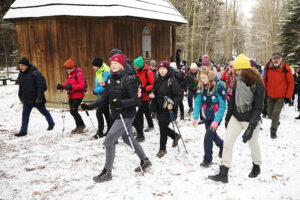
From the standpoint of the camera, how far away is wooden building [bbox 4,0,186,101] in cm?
1061

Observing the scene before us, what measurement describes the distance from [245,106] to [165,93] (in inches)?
70.7

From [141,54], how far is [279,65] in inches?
286

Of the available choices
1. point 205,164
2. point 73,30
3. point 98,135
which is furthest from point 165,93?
point 73,30

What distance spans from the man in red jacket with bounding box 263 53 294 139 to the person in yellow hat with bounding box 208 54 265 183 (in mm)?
3011

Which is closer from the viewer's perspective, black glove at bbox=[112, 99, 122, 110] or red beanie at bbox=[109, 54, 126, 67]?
black glove at bbox=[112, 99, 122, 110]

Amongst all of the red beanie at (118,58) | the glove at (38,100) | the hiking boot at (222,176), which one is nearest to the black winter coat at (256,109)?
the hiking boot at (222,176)

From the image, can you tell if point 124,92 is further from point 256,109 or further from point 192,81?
point 192,81

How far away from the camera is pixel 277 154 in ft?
19.1

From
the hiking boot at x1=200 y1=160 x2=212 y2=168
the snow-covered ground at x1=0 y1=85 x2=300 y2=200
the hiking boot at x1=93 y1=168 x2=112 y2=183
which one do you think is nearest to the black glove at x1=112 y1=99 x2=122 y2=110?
the hiking boot at x1=93 y1=168 x2=112 y2=183

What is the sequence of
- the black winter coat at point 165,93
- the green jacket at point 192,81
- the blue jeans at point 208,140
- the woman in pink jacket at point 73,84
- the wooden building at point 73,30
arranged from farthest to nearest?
1. the wooden building at point 73,30
2. the green jacket at point 192,81
3. the woman in pink jacket at point 73,84
4. the black winter coat at point 165,93
5. the blue jeans at point 208,140

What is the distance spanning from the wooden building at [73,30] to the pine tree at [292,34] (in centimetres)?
1848

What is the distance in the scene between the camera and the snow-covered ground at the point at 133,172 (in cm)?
422

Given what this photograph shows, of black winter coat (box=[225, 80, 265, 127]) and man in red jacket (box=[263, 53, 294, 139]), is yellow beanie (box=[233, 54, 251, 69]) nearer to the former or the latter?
black winter coat (box=[225, 80, 265, 127])

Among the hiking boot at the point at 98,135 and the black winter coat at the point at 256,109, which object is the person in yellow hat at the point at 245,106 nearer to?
the black winter coat at the point at 256,109
